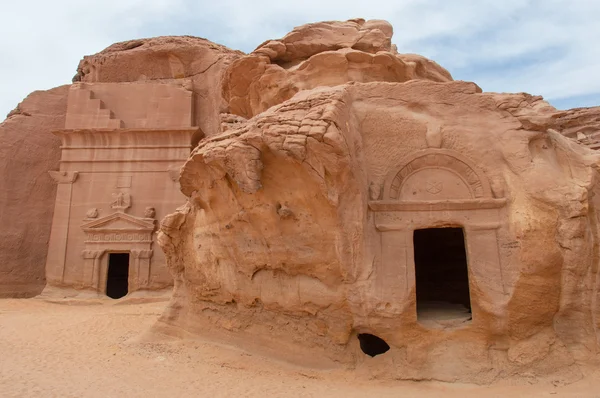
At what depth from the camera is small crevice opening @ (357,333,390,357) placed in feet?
24.6

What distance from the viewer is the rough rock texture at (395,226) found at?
6379 mm

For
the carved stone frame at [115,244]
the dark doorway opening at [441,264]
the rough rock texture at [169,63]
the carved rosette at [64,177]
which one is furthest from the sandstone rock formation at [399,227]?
the rough rock texture at [169,63]

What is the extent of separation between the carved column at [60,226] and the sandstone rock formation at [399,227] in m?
9.86

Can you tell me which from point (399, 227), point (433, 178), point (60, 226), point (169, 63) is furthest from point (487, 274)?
point (169, 63)

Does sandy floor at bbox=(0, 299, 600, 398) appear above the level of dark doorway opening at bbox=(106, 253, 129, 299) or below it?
below

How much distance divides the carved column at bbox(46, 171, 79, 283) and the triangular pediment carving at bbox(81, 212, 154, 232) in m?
0.86

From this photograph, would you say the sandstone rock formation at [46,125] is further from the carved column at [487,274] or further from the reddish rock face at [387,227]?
the carved column at [487,274]

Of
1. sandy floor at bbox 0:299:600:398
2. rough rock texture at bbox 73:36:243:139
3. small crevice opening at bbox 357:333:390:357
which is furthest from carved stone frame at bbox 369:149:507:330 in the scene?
rough rock texture at bbox 73:36:243:139

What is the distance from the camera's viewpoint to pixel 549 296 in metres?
6.40

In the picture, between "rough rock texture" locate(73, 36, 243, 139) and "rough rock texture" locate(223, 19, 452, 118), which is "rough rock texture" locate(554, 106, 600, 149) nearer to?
"rough rock texture" locate(223, 19, 452, 118)

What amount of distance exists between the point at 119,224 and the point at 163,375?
32.8 feet

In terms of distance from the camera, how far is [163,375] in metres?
6.81

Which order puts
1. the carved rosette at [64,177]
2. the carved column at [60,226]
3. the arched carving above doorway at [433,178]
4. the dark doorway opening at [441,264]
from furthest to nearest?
the carved rosette at [64,177]
the carved column at [60,226]
the dark doorway opening at [441,264]
the arched carving above doorway at [433,178]

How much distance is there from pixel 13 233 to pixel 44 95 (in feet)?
19.3
